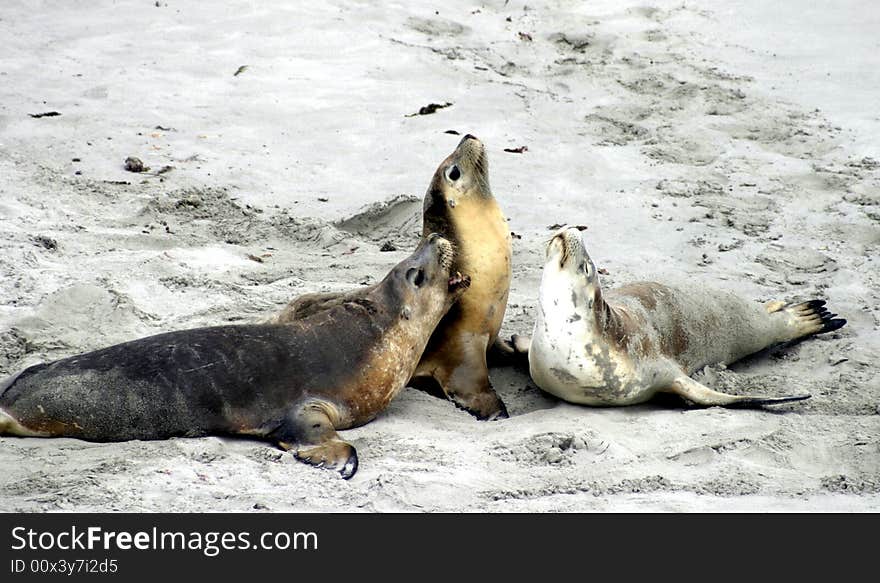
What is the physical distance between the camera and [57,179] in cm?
631

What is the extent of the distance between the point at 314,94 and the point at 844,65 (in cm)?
363

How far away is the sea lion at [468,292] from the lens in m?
4.71

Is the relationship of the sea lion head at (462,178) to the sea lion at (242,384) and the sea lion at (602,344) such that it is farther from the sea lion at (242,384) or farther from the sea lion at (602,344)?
the sea lion at (242,384)

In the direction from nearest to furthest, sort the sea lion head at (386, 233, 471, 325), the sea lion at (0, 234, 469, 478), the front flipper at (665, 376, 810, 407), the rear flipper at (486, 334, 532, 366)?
the sea lion at (0, 234, 469, 478)
the front flipper at (665, 376, 810, 407)
the sea lion head at (386, 233, 471, 325)
the rear flipper at (486, 334, 532, 366)

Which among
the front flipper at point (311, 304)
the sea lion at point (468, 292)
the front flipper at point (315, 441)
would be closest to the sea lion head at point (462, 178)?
the sea lion at point (468, 292)

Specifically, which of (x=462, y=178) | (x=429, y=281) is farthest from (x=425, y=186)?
(x=429, y=281)

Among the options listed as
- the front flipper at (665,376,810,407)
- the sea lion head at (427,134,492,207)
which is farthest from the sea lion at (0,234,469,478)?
the front flipper at (665,376,810,407)

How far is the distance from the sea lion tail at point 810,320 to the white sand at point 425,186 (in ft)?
0.23

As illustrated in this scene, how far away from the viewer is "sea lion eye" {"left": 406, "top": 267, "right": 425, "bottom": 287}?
4681mm

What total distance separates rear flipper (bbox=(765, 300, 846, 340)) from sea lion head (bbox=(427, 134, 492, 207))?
1.43 meters

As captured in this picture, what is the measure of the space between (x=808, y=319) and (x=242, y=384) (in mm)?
2617

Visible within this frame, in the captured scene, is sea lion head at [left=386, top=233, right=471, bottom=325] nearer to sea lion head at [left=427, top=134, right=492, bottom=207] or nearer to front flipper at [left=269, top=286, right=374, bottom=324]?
front flipper at [left=269, top=286, right=374, bottom=324]
